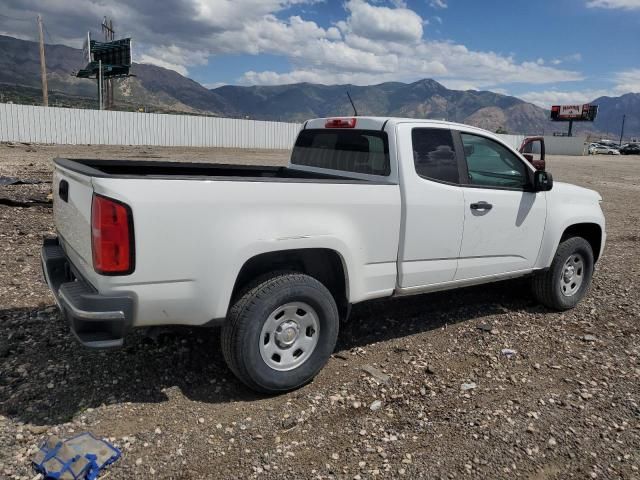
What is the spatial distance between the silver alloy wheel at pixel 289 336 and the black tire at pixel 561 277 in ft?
9.18

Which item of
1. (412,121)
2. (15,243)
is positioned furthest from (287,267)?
(15,243)

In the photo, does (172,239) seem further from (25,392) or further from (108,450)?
(25,392)

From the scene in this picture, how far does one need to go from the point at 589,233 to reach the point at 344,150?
118 inches

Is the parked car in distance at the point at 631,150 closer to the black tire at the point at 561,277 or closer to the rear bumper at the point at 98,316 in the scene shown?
the black tire at the point at 561,277

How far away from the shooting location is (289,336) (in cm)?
358

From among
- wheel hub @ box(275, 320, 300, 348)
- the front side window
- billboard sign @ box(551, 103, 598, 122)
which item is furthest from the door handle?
billboard sign @ box(551, 103, 598, 122)

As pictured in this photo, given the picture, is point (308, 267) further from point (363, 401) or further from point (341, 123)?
point (341, 123)

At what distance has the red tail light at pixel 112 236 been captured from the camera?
285 centimetres

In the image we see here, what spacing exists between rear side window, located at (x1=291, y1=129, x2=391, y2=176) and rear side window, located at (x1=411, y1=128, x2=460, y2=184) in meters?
0.26

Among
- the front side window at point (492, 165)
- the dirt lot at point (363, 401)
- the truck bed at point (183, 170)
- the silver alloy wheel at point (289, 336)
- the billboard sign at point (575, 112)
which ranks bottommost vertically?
the dirt lot at point (363, 401)

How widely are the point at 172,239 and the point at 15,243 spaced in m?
5.07

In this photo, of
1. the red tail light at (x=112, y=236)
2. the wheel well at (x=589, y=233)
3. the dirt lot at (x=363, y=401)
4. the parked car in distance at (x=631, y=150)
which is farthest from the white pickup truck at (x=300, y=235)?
the parked car in distance at (x=631, y=150)

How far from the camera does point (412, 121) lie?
4.25 m

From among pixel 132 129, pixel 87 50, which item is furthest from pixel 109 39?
pixel 132 129
